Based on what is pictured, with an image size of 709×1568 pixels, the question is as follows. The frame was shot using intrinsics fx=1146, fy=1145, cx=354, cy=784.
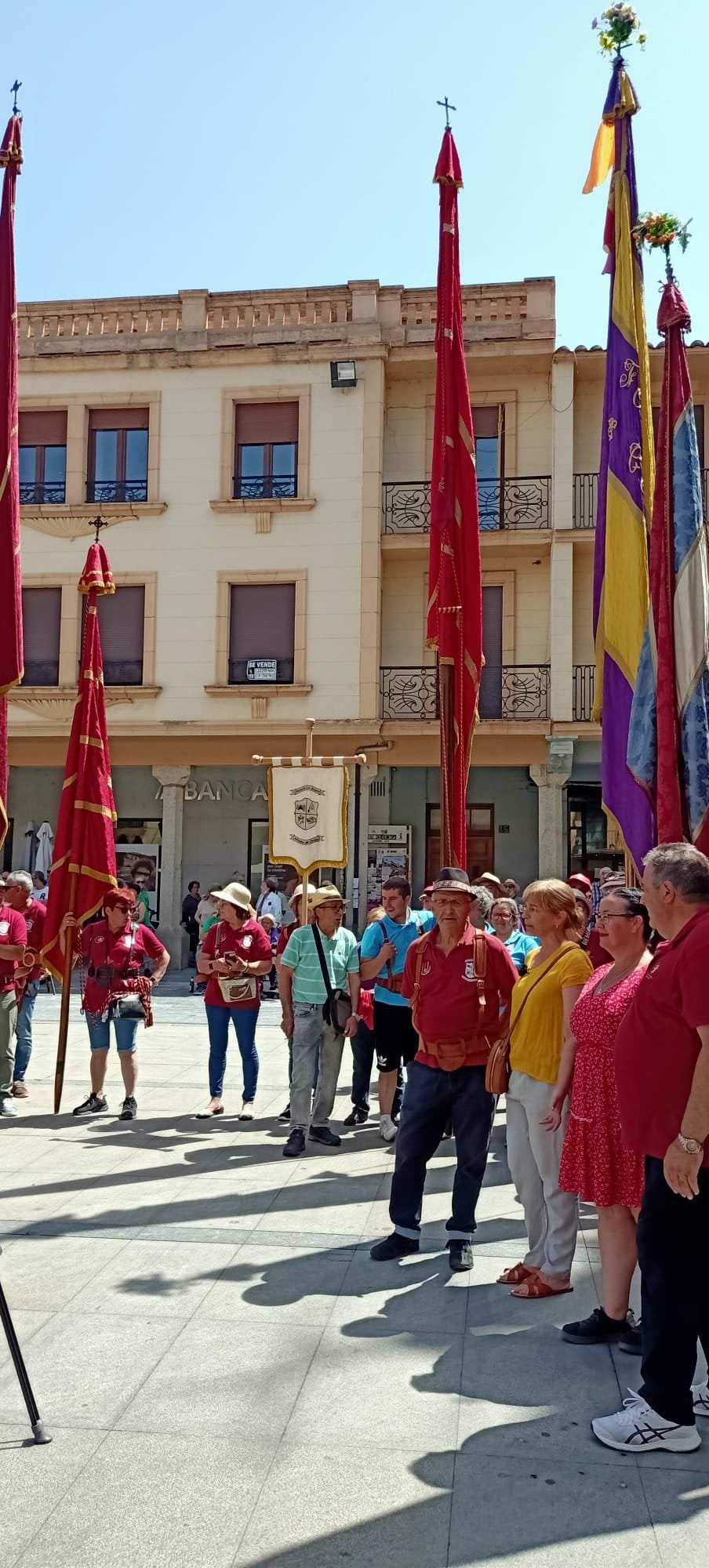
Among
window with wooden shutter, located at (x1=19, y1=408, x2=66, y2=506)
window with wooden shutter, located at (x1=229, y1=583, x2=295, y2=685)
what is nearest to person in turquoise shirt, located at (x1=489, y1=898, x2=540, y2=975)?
window with wooden shutter, located at (x1=229, y1=583, x2=295, y2=685)

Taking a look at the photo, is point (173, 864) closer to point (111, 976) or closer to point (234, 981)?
point (111, 976)

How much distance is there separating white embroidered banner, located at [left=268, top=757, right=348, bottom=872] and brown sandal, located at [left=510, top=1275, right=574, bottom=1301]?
15.5ft

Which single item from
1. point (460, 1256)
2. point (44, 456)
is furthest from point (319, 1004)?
point (44, 456)

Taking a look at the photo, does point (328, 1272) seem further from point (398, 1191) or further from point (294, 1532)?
point (294, 1532)

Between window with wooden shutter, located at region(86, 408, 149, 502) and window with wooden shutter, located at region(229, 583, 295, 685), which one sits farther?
window with wooden shutter, located at region(86, 408, 149, 502)

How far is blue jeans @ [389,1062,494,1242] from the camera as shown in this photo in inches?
205

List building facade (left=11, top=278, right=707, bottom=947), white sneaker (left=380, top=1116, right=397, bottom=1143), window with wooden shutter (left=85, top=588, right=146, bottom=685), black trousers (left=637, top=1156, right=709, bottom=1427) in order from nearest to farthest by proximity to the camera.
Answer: black trousers (left=637, top=1156, right=709, bottom=1427) → white sneaker (left=380, top=1116, right=397, bottom=1143) → building facade (left=11, top=278, right=707, bottom=947) → window with wooden shutter (left=85, top=588, right=146, bottom=685)

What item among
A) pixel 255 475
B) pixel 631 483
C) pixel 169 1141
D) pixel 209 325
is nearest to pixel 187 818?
pixel 255 475

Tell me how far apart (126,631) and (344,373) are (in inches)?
235

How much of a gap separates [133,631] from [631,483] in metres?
16.0

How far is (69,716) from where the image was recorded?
20516mm

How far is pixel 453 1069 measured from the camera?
5199 millimetres

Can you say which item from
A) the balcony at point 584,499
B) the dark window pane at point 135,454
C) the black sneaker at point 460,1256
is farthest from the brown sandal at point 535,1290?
the dark window pane at point 135,454

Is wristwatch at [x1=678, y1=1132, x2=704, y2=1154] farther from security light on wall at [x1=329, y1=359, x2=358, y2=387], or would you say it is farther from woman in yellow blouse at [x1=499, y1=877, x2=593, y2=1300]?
security light on wall at [x1=329, y1=359, x2=358, y2=387]
